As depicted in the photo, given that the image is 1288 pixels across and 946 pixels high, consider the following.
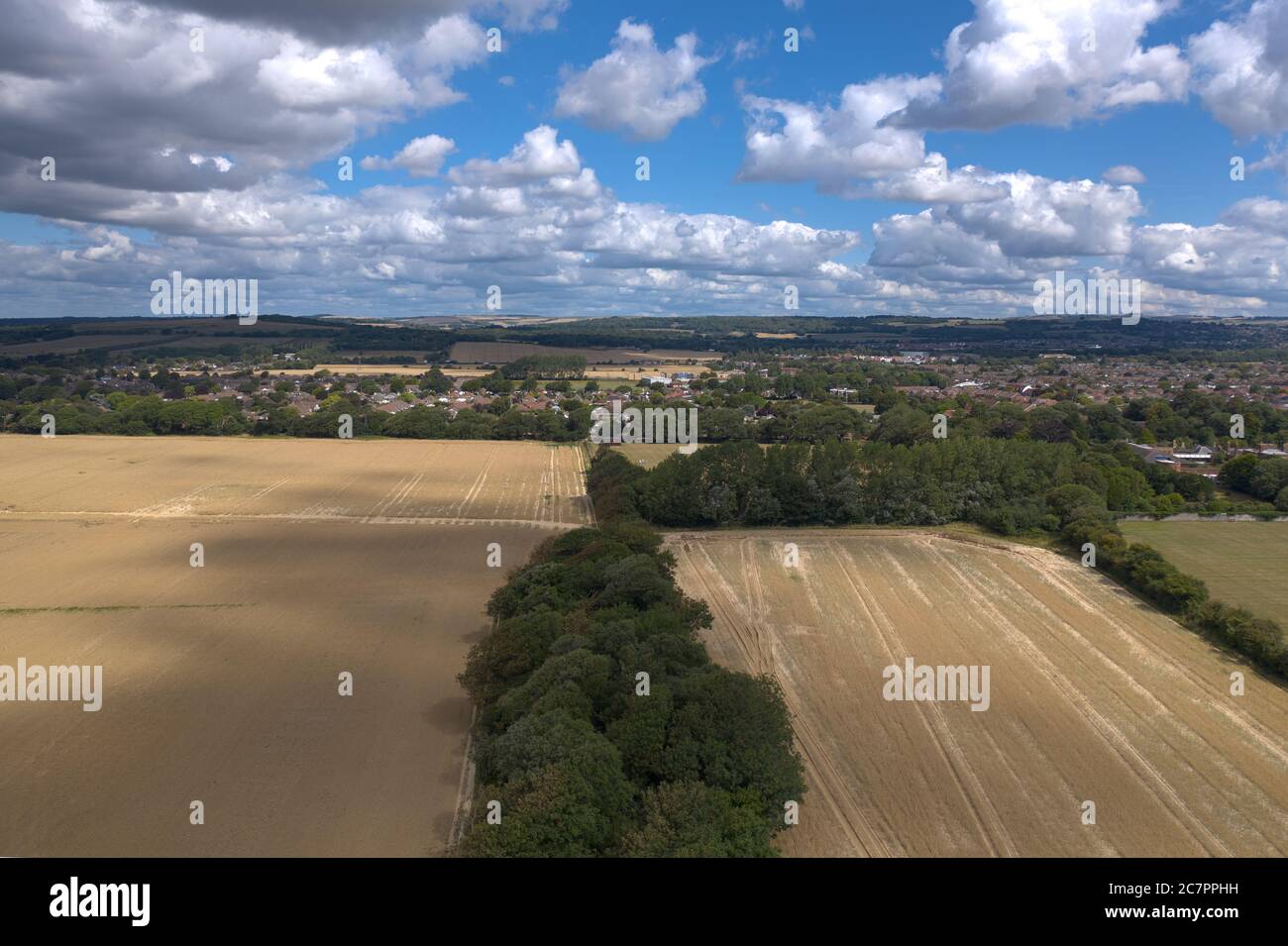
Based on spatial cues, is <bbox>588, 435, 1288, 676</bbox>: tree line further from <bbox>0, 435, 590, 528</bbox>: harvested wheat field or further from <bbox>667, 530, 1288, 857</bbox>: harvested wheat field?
<bbox>667, 530, 1288, 857</bbox>: harvested wheat field

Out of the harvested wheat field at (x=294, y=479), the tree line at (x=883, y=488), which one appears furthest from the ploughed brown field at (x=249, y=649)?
the tree line at (x=883, y=488)

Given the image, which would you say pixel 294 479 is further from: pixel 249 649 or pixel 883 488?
pixel 883 488

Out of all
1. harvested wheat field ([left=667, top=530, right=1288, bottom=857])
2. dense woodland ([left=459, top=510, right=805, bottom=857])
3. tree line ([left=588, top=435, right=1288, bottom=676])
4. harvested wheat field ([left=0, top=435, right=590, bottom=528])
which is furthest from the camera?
harvested wheat field ([left=0, top=435, right=590, bottom=528])

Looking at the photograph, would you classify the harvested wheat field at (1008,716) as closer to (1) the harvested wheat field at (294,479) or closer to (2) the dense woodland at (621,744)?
(2) the dense woodland at (621,744)

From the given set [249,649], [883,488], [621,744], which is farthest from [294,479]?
[621,744]

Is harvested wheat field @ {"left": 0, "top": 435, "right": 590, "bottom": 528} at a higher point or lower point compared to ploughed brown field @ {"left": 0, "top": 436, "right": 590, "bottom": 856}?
higher

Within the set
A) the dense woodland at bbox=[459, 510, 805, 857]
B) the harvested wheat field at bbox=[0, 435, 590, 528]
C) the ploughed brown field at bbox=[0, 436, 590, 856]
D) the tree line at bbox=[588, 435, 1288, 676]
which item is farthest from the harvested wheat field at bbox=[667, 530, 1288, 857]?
the harvested wheat field at bbox=[0, 435, 590, 528]

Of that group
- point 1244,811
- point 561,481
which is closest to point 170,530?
point 561,481
